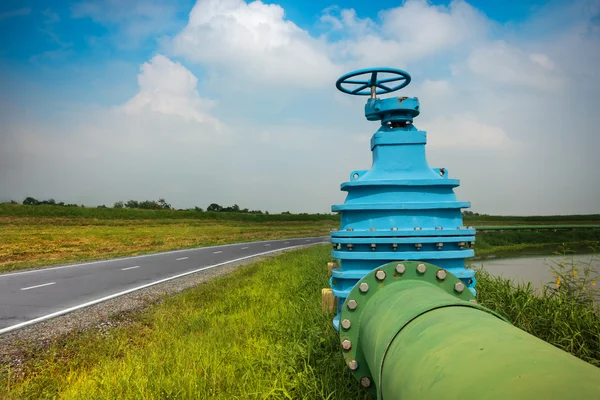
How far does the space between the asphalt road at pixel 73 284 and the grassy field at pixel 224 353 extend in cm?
181

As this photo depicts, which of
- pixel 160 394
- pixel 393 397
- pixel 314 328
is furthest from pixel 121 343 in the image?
pixel 393 397

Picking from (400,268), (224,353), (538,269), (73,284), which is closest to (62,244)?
(73,284)

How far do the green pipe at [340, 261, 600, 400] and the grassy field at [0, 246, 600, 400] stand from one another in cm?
168

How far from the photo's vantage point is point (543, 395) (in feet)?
2.82

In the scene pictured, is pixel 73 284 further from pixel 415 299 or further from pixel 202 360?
pixel 415 299

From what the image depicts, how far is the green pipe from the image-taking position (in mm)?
917

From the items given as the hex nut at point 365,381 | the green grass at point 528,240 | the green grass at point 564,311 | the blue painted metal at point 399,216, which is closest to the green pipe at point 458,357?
the hex nut at point 365,381

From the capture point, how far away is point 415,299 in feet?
5.85

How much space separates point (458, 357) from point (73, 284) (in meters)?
10.8

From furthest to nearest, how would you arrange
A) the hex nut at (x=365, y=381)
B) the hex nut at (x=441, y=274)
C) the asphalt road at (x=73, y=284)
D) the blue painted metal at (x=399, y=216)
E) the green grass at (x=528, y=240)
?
the green grass at (x=528, y=240) → the asphalt road at (x=73, y=284) → the blue painted metal at (x=399, y=216) → the hex nut at (x=365, y=381) → the hex nut at (x=441, y=274)

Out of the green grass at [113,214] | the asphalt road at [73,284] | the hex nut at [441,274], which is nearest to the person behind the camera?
the hex nut at [441,274]

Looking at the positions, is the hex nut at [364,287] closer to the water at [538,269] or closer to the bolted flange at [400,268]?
the bolted flange at [400,268]

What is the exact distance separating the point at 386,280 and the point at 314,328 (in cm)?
229

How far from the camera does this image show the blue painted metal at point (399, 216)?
3.40m
